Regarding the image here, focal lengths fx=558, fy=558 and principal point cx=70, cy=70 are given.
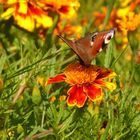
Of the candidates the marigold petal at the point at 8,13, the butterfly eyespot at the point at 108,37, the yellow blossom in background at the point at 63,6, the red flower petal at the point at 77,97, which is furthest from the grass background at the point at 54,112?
the yellow blossom in background at the point at 63,6

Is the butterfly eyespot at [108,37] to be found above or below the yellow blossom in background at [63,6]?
above

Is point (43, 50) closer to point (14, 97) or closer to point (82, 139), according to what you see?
point (14, 97)

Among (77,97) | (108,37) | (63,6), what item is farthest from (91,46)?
(63,6)

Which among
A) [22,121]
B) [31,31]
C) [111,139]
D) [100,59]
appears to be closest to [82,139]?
[111,139]

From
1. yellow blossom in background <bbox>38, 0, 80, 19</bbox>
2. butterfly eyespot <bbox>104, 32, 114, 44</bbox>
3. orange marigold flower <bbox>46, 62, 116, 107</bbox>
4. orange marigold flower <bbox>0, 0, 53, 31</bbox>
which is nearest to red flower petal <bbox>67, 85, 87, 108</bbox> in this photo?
orange marigold flower <bbox>46, 62, 116, 107</bbox>

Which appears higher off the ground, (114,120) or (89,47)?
(89,47)

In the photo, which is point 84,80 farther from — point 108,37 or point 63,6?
point 63,6

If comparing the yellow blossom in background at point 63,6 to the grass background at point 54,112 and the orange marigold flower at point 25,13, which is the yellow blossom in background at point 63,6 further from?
the grass background at point 54,112
